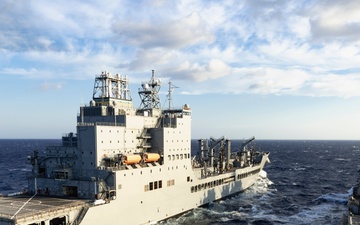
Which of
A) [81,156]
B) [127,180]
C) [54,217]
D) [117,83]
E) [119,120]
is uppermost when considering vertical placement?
[117,83]

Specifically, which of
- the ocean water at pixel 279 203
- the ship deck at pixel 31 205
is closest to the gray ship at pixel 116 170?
the ship deck at pixel 31 205

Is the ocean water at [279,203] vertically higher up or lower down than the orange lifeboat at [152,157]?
lower down

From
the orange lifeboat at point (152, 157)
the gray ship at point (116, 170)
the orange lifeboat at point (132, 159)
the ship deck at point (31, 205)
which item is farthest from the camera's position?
the orange lifeboat at point (152, 157)

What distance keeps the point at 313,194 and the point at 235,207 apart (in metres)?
19.3

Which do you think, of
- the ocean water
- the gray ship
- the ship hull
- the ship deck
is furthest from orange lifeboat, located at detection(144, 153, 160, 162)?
the ship deck

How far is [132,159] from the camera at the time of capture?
35688mm

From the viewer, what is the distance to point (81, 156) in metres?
35.5

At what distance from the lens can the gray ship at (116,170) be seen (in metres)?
31.0

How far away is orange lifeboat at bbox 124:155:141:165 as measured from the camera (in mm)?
34987

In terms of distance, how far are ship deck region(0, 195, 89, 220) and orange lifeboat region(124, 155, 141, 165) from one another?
5.90 meters

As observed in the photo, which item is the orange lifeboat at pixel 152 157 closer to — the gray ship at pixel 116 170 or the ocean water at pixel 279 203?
the gray ship at pixel 116 170

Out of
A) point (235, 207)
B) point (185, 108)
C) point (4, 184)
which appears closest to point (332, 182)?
point (235, 207)

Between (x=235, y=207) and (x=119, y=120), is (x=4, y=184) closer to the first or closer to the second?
(x=119, y=120)

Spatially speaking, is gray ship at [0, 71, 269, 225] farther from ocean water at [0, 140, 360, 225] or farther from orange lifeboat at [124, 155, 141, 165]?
ocean water at [0, 140, 360, 225]
